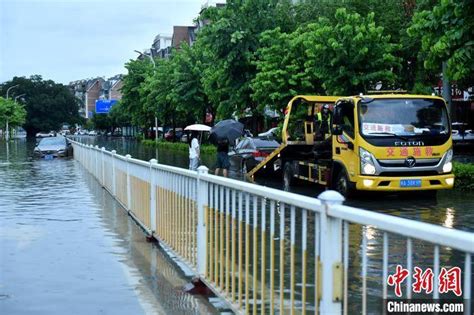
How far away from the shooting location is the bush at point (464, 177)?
633 inches

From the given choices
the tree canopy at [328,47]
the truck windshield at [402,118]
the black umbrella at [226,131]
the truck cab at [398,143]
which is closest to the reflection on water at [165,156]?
the tree canopy at [328,47]

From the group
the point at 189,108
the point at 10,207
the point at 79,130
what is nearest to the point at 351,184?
the point at 10,207

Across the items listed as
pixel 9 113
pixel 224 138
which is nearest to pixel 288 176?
pixel 224 138

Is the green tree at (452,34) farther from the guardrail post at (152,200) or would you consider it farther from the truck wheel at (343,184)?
the guardrail post at (152,200)

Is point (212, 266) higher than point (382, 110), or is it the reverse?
point (382, 110)

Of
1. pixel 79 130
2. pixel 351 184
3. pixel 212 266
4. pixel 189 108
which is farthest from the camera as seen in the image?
pixel 79 130

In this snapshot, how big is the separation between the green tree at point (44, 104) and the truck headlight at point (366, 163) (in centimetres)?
11013

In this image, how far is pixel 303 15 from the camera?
29219 mm

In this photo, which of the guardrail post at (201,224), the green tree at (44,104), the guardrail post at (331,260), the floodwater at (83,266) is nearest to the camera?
the guardrail post at (331,260)

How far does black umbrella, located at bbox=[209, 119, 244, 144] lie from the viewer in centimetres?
1997

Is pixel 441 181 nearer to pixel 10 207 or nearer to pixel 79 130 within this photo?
pixel 10 207

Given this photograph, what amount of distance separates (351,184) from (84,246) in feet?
23.4

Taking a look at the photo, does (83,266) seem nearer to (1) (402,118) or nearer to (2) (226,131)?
(1) (402,118)

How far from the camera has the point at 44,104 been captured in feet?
384
